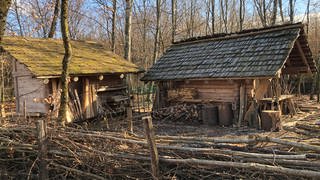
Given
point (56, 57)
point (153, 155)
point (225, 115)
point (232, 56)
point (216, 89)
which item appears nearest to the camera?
point (153, 155)

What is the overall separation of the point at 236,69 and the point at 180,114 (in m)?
3.46

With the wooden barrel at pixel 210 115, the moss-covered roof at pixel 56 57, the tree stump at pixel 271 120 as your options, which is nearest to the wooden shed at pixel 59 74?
the moss-covered roof at pixel 56 57

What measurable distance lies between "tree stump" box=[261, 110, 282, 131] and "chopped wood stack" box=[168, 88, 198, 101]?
11.7 ft

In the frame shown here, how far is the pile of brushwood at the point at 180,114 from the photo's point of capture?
1362 centimetres

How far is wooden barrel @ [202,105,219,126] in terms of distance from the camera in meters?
12.6

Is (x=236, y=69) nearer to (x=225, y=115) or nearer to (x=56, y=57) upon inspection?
(x=225, y=115)

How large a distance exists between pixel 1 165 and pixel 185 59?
395 inches

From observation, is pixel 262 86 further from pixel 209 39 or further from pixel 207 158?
pixel 207 158

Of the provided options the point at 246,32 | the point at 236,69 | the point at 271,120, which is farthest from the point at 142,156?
the point at 246,32

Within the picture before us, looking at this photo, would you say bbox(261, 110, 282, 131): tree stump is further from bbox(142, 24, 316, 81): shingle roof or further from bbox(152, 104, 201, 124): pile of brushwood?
bbox(152, 104, 201, 124): pile of brushwood

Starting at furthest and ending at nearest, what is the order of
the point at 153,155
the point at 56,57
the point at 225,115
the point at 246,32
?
1. the point at 246,32
2. the point at 56,57
3. the point at 225,115
4. the point at 153,155

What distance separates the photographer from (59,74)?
38.2 ft

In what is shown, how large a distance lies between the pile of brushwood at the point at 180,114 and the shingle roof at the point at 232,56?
1428 mm

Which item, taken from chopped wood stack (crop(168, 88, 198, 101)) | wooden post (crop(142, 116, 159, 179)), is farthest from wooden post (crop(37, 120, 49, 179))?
chopped wood stack (crop(168, 88, 198, 101))
